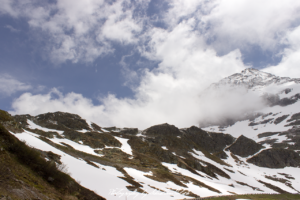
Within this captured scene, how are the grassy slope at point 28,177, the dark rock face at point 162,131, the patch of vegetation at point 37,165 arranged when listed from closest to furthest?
the grassy slope at point 28,177 < the patch of vegetation at point 37,165 < the dark rock face at point 162,131

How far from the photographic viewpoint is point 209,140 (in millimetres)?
143625

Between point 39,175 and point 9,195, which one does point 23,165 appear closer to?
point 39,175

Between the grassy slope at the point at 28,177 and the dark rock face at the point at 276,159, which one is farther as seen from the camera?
the dark rock face at the point at 276,159

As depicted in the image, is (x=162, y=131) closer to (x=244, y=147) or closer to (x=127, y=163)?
(x=244, y=147)

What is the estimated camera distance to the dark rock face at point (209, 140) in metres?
139

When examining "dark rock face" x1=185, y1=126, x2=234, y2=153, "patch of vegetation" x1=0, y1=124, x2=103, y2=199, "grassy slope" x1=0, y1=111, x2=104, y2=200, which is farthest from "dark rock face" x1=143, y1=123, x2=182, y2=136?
"patch of vegetation" x1=0, y1=124, x2=103, y2=199

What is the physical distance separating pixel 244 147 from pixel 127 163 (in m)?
125

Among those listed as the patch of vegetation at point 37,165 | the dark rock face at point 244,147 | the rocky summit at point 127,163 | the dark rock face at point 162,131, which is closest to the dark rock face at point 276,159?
the rocky summit at point 127,163

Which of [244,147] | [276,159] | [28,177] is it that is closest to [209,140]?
[244,147]

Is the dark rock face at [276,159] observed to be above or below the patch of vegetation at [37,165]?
above

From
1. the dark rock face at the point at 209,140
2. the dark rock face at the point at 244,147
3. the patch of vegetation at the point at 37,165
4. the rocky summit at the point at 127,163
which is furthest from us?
the dark rock face at the point at 209,140

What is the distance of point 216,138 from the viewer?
148 m

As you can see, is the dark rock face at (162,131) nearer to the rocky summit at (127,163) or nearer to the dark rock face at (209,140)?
the rocky summit at (127,163)

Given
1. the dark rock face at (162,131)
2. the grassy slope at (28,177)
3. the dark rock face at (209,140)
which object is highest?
the dark rock face at (209,140)
